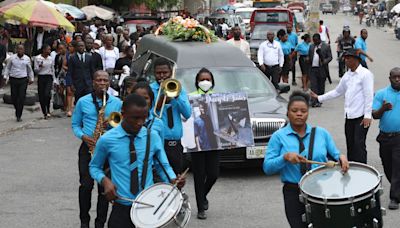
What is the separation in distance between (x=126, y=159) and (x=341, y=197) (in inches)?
62.3

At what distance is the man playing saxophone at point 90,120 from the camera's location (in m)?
8.02

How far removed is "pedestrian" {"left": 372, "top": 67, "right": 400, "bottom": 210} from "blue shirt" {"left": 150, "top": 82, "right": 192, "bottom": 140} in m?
2.44

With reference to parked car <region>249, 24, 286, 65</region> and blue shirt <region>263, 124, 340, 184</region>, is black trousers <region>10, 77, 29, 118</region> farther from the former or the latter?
parked car <region>249, 24, 286, 65</region>

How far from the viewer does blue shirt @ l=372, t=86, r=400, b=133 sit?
9398 mm

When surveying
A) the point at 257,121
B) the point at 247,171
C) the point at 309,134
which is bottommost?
the point at 247,171

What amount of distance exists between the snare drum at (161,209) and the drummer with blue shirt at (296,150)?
34.5 inches

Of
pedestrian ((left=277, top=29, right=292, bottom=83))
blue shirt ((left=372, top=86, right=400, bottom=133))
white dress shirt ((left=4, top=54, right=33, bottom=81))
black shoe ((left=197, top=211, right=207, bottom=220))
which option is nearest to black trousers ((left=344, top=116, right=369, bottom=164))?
blue shirt ((left=372, top=86, right=400, bottom=133))

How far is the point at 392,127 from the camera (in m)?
9.42

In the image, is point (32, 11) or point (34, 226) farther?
point (32, 11)

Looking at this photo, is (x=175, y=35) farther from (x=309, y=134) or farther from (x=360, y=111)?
(x=309, y=134)

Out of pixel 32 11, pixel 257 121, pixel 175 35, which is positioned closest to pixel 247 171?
pixel 257 121

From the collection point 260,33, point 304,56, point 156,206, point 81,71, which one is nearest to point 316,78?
point 304,56

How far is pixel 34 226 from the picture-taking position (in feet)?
29.4

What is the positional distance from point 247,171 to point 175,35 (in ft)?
10.8
